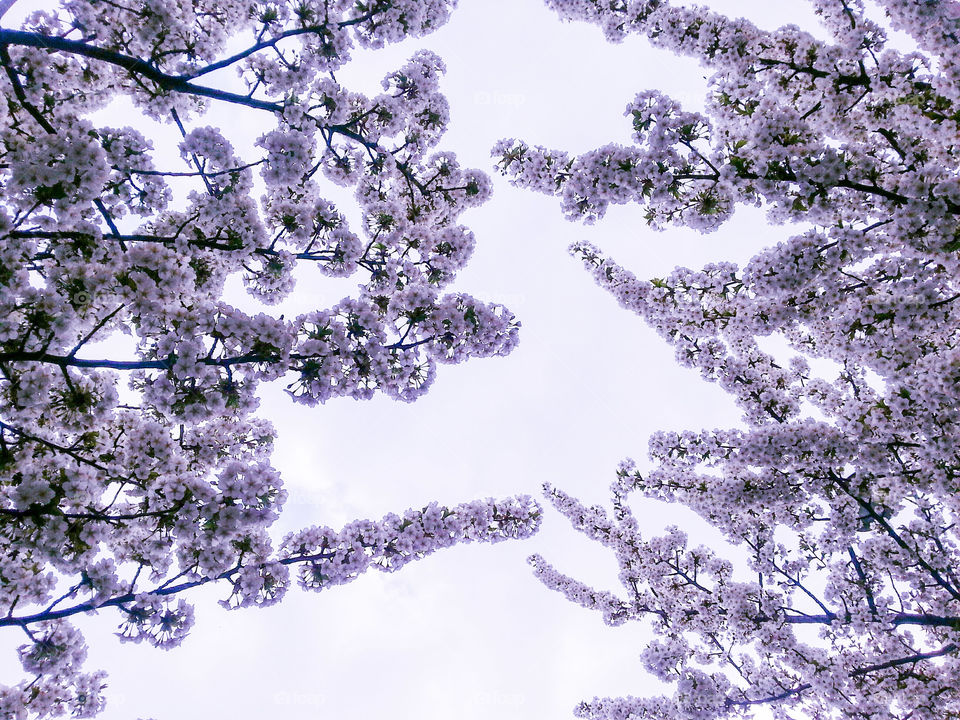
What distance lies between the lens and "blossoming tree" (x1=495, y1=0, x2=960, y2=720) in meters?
6.67

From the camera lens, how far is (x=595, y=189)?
25.3 ft

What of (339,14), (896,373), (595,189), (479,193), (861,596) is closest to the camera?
(339,14)

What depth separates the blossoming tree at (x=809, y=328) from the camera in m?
6.67

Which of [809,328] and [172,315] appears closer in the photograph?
[172,315]

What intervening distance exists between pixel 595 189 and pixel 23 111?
7.70 metres

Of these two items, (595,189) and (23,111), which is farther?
(595,189)

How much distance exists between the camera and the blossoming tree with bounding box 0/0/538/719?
18.1ft

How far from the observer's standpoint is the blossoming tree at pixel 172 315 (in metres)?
5.50

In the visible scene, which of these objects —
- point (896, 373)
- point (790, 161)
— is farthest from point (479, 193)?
point (896, 373)

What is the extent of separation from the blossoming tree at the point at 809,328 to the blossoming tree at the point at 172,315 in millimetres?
3105

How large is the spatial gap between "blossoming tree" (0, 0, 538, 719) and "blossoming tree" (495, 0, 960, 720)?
3105 millimetres

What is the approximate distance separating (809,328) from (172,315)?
9373mm

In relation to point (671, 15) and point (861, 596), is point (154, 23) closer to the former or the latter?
point (671, 15)

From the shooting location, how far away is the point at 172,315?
6094 millimetres
